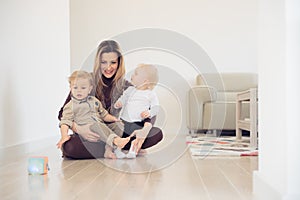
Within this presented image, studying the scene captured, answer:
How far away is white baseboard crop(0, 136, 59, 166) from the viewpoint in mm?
2229

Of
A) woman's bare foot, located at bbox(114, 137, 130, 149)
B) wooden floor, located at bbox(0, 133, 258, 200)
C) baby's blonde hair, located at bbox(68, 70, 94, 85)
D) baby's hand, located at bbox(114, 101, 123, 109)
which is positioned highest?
baby's blonde hair, located at bbox(68, 70, 94, 85)

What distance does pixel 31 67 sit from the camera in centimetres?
273

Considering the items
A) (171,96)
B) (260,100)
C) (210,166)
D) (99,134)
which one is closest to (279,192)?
(260,100)

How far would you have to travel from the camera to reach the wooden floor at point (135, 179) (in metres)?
1.31

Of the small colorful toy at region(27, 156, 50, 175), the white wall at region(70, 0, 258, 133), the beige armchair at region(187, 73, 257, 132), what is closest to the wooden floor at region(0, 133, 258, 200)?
the small colorful toy at region(27, 156, 50, 175)

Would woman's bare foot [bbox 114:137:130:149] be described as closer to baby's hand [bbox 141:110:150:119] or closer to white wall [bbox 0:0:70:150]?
baby's hand [bbox 141:110:150:119]

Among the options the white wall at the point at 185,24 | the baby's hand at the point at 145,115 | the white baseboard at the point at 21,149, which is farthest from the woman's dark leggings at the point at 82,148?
the white wall at the point at 185,24

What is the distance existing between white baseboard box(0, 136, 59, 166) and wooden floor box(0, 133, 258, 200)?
0.19 ft

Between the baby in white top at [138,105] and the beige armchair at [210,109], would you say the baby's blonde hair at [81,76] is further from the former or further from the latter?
the beige armchair at [210,109]

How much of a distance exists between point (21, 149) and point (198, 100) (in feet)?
7.22

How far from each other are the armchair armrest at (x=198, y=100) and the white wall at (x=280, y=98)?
9.87ft

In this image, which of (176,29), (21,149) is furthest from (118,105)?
(176,29)

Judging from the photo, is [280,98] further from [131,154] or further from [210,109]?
[210,109]

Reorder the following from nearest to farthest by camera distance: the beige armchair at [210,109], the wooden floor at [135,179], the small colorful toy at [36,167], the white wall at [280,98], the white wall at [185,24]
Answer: the white wall at [280,98], the wooden floor at [135,179], the small colorful toy at [36,167], the beige armchair at [210,109], the white wall at [185,24]
